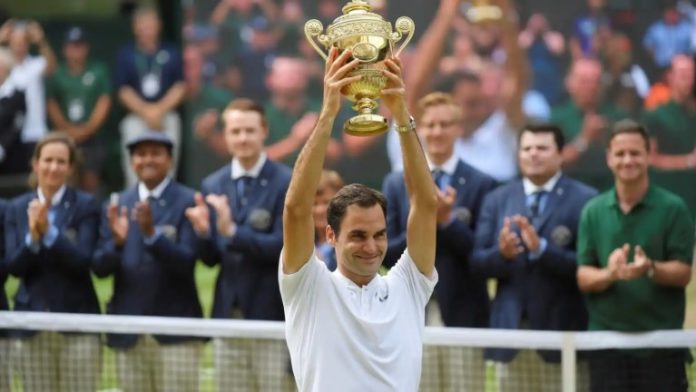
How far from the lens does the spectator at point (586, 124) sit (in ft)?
48.0

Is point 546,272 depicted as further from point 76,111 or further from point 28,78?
point 76,111

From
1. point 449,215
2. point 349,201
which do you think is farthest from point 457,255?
point 349,201

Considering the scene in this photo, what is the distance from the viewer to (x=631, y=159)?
8.88 m

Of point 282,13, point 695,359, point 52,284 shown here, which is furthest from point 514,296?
point 282,13

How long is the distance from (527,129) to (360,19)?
3428 mm


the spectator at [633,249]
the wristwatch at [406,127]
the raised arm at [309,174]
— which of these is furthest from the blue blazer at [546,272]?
the raised arm at [309,174]

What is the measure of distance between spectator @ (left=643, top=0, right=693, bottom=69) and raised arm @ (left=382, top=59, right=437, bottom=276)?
28.3 feet

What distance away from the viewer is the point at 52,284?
10133 mm

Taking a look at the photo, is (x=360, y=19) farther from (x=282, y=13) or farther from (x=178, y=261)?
(x=282, y=13)

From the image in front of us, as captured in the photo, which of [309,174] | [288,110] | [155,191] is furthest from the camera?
[288,110]

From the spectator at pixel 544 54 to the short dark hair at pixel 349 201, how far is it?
345 inches

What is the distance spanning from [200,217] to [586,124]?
602cm

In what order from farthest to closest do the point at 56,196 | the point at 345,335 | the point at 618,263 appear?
the point at 56,196 < the point at 618,263 < the point at 345,335

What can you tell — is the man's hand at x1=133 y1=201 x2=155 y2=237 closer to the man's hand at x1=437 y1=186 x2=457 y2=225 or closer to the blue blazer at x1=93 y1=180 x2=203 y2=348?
the blue blazer at x1=93 y1=180 x2=203 y2=348
